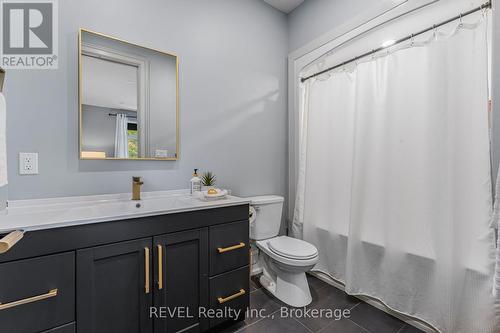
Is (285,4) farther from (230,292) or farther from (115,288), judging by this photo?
(115,288)

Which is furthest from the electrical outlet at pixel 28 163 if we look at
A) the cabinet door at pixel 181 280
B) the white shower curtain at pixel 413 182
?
the white shower curtain at pixel 413 182

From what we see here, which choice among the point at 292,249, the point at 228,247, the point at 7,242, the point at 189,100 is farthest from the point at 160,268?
Result: the point at 189,100

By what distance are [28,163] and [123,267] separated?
0.86m

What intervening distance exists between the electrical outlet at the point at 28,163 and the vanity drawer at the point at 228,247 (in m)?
1.12

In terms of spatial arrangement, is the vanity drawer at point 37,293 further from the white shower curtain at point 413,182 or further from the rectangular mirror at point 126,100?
the white shower curtain at point 413,182

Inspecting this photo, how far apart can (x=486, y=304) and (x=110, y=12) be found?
2959mm

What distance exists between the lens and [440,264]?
146 cm

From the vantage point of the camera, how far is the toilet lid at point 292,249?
1825mm

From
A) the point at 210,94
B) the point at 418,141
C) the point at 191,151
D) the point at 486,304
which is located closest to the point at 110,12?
the point at 210,94

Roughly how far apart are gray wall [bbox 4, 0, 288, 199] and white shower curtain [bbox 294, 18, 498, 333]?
608 millimetres

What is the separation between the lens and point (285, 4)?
2.48 metres

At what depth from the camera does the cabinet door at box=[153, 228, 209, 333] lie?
1301mm

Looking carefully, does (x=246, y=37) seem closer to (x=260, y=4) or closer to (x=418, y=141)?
(x=260, y=4)

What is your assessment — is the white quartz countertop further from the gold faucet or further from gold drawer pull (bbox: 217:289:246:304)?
gold drawer pull (bbox: 217:289:246:304)
